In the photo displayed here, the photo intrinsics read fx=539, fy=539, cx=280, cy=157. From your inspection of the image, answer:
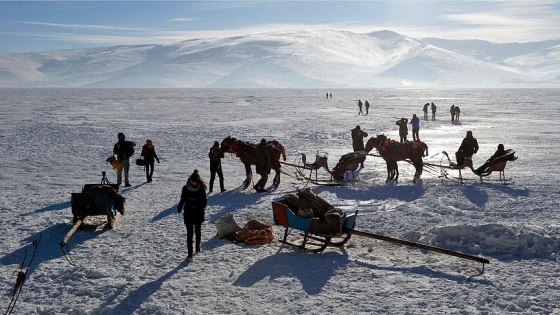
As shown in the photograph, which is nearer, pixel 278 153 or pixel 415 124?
pixel 278 153

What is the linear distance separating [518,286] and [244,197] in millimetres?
6519

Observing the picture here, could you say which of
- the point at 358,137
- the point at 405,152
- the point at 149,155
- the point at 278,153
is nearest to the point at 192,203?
the point at 278,153

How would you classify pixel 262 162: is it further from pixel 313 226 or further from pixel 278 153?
pixel 313 226

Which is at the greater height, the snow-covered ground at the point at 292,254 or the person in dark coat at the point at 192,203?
the person in dark coat at the point at 192,203

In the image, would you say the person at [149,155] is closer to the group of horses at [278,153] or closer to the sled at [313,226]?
the group of horses at [278,153]

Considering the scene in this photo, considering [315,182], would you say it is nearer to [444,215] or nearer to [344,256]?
[444,215]

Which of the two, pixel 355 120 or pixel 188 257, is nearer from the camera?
pixel 188 257

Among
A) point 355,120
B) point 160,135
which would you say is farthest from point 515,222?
point 355,120

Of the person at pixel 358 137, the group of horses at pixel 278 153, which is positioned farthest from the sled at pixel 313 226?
the person at pixel 358 137

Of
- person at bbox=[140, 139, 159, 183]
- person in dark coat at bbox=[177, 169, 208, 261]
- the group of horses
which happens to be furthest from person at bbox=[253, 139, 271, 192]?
person in dark coat at bbox=[177, 169, 208, 261]

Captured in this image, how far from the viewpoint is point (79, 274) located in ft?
23.2

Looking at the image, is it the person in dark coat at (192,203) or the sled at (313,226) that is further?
the sled at (313,226)

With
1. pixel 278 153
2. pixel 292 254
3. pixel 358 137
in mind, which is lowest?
pixel 292 254

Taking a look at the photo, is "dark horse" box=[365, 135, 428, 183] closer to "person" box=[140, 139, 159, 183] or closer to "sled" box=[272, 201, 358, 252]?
"sled" box=[272, 201, 358, 252]
